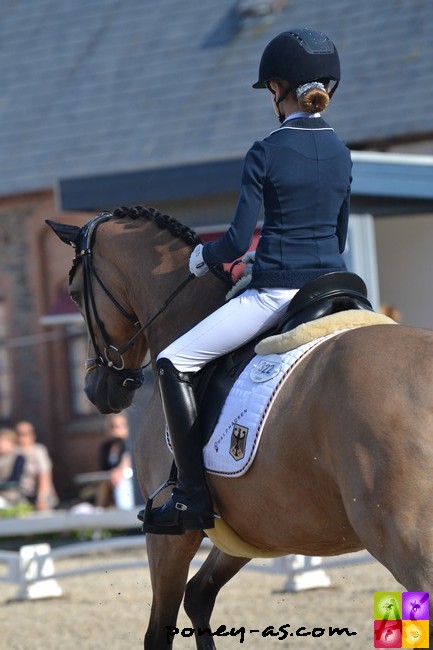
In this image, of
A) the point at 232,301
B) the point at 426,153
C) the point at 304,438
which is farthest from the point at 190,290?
the point at 426,153

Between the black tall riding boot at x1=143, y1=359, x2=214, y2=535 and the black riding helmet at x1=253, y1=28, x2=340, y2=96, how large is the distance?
4.39 ft

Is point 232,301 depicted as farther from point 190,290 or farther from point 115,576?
point 115,576

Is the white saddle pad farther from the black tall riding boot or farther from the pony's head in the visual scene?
the pony's head

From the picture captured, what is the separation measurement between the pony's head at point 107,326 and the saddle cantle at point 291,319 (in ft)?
2.82

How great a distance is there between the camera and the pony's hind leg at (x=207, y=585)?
257 inches

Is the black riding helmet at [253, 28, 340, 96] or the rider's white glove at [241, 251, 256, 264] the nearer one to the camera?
the black riding helmet at [253, 28, 340, 96]

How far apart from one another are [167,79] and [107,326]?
19.6m

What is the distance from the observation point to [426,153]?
66.8 feet

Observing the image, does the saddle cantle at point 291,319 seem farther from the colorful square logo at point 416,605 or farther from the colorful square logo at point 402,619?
the colorful square logo at point 416,605

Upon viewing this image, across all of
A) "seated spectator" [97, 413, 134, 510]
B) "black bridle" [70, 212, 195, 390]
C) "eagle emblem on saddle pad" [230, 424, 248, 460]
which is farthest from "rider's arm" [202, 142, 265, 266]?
"seated spectator" [97, 413, 134, 510]

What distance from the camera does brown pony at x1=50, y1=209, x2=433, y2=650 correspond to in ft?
14.4

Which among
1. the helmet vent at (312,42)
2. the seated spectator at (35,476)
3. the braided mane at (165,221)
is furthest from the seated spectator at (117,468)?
the helmet vent at (312,42)

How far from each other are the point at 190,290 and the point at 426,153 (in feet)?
48.7

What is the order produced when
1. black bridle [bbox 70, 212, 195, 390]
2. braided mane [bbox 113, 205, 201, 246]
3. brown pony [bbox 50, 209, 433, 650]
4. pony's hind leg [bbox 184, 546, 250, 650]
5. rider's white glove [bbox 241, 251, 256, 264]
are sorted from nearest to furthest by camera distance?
brown pony [bbox 50, 209, 433, 650] < rider's white glove [bbox 241, 251, 256, 264] < braided mane [bbox 113, 205, 201, 246] < black bridle [bbox 70, 212, 195, 390] < pony's hind leg [bbox 184, 546, 250, 650]
